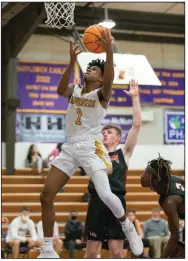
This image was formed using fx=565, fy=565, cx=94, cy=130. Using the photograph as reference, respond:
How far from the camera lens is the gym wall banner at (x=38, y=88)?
16516 mm

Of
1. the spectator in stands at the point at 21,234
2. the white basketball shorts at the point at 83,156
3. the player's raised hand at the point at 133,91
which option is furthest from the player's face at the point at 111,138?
the spectator in stands at the point at 21,234

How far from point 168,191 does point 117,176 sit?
0.59 m

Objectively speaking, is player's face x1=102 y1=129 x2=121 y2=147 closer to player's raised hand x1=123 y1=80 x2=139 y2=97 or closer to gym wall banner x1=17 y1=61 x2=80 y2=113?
player's raised hand x1=123 y1=80 x2=139 y2=97

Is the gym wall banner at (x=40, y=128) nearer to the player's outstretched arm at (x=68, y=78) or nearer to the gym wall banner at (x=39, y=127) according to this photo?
the gym wall banner at (x=39, y=127)

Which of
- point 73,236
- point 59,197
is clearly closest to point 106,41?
point 73,236

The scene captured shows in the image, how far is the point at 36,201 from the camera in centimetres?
1508

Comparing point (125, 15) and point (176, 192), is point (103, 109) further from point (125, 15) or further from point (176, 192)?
point (125, 15)

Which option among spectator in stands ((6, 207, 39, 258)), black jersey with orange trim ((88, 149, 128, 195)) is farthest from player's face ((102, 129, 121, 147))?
spectator in stands ((6, 207, 39, 258))

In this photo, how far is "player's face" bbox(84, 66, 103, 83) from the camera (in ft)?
18.1

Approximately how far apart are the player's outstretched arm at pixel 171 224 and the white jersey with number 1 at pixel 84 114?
3.19 feet

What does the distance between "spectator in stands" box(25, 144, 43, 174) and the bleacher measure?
18 cm

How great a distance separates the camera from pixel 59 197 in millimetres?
15086

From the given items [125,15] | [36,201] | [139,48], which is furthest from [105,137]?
[139,48]

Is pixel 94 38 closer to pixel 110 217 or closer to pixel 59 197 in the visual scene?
pixel 110 217
